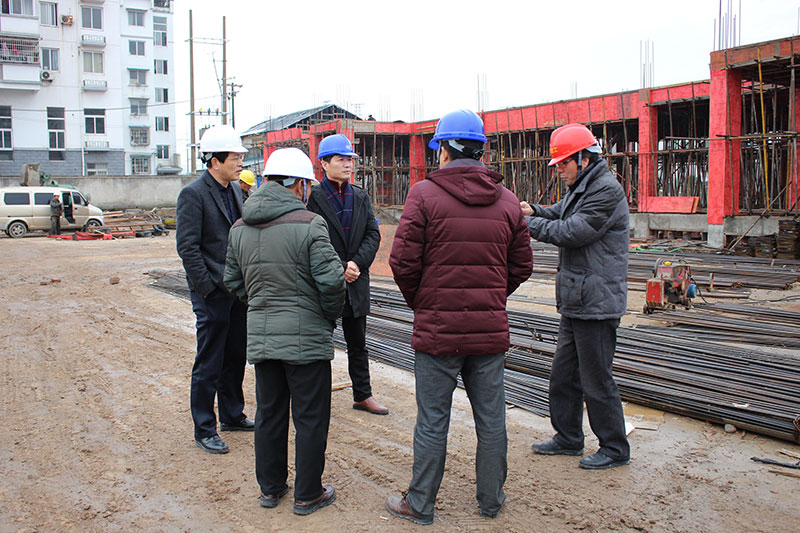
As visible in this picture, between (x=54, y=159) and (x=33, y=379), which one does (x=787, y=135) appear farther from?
(x=54, y=159)

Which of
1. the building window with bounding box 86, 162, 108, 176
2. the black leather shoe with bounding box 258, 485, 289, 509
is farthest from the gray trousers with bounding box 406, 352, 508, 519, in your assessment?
the building window with bounding box 86, 162, 108, 176

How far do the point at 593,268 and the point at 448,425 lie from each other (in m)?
1.36

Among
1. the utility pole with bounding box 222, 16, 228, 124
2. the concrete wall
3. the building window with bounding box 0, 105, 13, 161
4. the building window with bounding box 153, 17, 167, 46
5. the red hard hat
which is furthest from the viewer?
the building window with bounding box 153, 17, 167, 46

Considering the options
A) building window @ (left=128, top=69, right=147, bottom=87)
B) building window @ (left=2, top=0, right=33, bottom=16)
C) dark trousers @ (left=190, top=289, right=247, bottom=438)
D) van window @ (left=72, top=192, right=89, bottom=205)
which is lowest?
dark trousers @ (left=190, top=289, right=247, bottom=438)

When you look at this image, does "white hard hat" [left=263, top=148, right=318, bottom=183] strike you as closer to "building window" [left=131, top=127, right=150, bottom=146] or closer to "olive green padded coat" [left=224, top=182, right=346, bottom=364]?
"olive green padded coat" [left=224, top=182, right=346, bottom=364]

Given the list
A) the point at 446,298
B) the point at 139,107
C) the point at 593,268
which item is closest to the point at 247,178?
the point at 593,268

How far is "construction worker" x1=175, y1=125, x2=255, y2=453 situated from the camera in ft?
13.8

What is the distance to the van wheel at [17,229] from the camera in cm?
2452

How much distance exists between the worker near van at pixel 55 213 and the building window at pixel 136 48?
29.0m

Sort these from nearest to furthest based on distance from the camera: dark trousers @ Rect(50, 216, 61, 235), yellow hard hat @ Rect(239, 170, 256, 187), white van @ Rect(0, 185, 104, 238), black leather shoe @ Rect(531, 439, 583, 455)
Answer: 1. black leather shoe @ Rect(531, 439, 583, 455)
2. yellow hard hat @ Rect(239, 170, 256, 187)
3. white van @ Rect(0, 185, 104, 238)
4. dark trousers @ Rect(50, 216, 61, 235)

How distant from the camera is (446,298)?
3.17 meters

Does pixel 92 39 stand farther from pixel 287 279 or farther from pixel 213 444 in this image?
pixel 287 279

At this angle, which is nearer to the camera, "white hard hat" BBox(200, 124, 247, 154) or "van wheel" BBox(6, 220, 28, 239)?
"white hard hat" BBox(200, 124, 247, 154)

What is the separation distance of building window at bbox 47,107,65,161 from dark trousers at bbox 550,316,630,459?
49.9 meters
